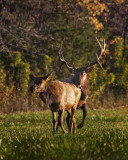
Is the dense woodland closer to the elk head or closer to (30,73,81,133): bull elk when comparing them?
(30,73,81,133): bull elk

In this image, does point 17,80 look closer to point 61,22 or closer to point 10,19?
point 10,19

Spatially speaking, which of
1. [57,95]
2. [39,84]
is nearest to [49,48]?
[57,95]

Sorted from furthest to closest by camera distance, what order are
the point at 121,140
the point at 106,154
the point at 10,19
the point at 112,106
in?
the point at 112,106, the point at 10,19, the point at 121,140, the point at 106,154

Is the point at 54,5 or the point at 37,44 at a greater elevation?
the point at 54,5

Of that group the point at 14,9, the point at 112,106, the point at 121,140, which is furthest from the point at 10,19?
the point at 121,140

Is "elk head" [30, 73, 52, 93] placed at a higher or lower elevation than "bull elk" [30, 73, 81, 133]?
higher

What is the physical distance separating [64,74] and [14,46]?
3.87 metres

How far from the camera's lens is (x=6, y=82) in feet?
58.9

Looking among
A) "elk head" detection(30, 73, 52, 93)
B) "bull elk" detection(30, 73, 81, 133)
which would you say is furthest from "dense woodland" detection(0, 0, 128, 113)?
"elk head" detection(30, 73, 52, 93)

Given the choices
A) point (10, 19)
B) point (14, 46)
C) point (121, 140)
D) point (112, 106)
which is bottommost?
point (112, 106)

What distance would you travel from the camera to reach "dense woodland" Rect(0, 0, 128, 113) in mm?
17609

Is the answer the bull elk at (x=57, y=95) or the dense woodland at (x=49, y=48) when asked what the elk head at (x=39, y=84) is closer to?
the bull elk at (x=57, y=95)

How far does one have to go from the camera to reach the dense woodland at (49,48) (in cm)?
1761

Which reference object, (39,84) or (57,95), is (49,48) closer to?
(57,95)
